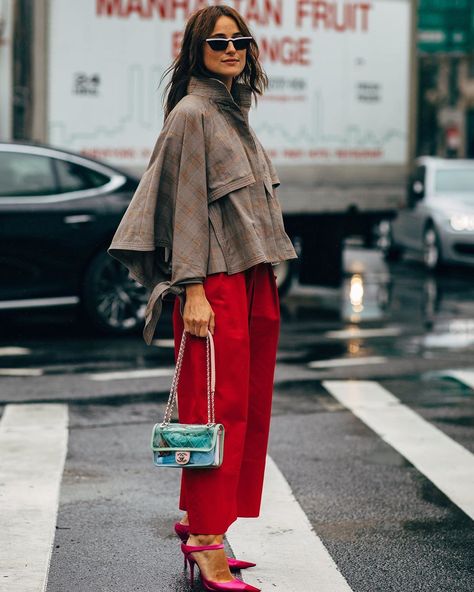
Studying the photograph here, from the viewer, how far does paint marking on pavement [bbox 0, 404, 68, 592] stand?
4.74 meters

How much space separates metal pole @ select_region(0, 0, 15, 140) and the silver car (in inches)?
268

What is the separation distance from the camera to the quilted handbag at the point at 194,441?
14.4 ft

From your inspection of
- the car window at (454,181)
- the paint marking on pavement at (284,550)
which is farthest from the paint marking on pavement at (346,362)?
the car window at (454,181)

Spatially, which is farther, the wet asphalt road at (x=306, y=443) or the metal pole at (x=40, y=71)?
the metal pole at (x=40, y=71)

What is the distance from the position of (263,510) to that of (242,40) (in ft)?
6.58

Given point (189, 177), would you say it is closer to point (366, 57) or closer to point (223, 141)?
→ point (223, 141)

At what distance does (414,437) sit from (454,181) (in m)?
13.0

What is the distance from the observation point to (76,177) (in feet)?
37.6

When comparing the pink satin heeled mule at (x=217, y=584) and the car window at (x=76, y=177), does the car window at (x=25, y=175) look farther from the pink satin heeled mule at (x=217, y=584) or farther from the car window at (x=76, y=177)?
the pink satin heeled mule at (x=217, y=584)

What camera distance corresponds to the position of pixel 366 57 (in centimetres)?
1449

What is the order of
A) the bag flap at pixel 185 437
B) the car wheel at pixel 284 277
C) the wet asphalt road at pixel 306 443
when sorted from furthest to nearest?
the car wheel at pixel 284 277
the wet asphalt road at pixel 306 443
the bag flap at pixel 185 437

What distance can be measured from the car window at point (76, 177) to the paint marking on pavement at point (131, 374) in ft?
8.06

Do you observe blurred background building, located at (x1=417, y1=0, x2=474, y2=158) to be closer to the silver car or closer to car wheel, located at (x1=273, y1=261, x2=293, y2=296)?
the silver car

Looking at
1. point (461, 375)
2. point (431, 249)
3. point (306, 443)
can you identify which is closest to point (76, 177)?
point (461, 375)
